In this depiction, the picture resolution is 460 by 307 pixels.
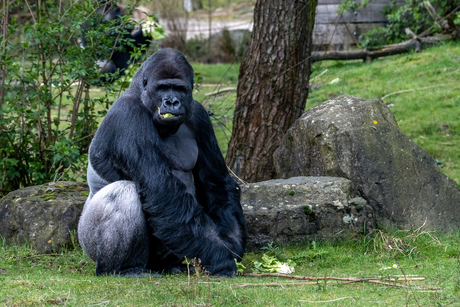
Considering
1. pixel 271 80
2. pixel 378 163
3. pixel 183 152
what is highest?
pixel 271 80

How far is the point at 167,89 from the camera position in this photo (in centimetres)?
341

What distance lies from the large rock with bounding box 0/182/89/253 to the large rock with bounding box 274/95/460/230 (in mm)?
2097

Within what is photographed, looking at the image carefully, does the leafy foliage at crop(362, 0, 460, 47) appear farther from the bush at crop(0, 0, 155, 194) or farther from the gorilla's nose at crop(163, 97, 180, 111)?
the gorilla's nose at crop(163, 97, 180, 111)

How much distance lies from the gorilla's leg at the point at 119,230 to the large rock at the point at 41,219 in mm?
978

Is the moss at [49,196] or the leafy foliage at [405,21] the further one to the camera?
→ the leafy foliage at [405,21]

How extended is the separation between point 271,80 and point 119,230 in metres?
2.90

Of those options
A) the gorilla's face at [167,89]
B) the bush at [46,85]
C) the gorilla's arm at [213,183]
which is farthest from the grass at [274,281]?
the bush at [46,85]

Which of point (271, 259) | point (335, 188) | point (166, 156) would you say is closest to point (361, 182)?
point (335, 188)

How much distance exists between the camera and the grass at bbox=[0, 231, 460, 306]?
8.77 feet

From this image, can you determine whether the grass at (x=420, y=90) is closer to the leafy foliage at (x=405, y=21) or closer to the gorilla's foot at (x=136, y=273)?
the leafy foliage at (x=405, y=21)

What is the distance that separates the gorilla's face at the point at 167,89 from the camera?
3.33 metres

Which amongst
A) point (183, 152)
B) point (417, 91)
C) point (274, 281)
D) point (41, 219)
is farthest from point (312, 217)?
point (417, 91)

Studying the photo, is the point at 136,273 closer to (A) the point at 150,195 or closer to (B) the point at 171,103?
(A) the point at 150,195

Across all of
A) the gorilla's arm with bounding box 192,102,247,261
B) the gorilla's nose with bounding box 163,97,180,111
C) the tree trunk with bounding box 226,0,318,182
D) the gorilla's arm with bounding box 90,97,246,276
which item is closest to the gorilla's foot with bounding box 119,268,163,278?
the gorilla's arm with bounding box 90,97,246,276
